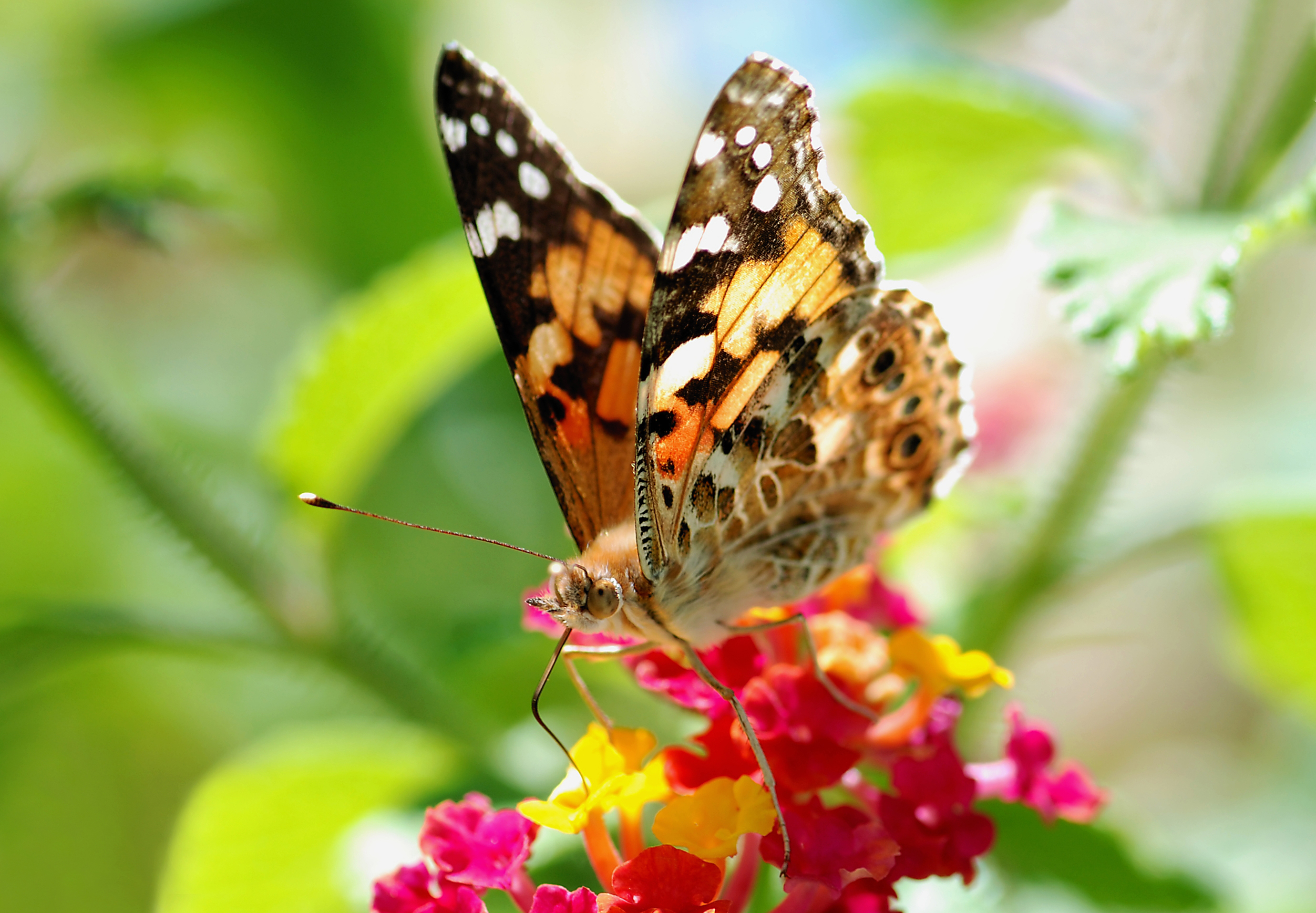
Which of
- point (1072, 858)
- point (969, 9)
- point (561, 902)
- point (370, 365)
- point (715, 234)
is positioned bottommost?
point (561, 902)

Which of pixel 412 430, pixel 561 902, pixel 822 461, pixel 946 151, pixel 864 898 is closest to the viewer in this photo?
pixel 561 902

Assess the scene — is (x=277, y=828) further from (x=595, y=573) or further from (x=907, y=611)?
(x=907, y=611)

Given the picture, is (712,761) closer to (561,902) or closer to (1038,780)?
(561,902)

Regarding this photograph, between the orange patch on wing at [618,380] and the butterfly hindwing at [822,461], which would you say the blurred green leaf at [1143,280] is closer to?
the butterfly hindwing at [822,461]

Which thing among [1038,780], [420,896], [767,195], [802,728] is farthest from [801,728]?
[767,195]

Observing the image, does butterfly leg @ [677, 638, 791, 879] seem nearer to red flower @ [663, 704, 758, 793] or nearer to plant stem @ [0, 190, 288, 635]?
red flower @ [663, 704, 758, 793]

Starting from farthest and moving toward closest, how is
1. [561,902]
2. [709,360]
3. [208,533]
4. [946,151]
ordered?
[946,151] < [208,533] < [709,360] < [561,902]

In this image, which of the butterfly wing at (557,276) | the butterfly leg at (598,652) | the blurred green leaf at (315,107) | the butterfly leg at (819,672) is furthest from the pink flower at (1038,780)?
the blurred green leaf at (315,107)
